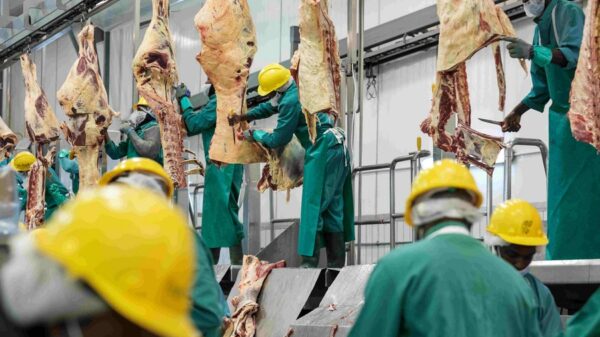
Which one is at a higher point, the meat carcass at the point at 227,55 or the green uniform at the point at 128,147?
the meat carcass at the point at 227,55

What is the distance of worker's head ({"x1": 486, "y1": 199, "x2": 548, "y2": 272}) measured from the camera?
18.4 ft

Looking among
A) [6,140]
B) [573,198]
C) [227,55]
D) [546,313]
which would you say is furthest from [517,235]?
[6,140]

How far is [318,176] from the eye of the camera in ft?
29.9

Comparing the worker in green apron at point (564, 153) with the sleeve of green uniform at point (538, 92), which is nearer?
the worker in green apron at point (564, 153)

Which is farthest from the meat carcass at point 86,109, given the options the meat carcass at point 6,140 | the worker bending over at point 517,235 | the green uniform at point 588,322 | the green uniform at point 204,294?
the green uniform at point 588,322

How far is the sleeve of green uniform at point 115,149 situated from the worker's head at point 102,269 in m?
9.63

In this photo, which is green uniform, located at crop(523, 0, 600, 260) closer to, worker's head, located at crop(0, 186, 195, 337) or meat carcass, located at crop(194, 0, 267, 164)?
meat carcass, located at crop(194, 0, 267, 164)

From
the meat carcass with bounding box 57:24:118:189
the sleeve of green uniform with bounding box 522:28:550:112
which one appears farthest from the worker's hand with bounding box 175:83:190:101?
the sleeve of green uniform with bounding box 522:28:550:112

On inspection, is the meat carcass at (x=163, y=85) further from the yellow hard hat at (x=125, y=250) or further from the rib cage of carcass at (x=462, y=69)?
the yellow hard hat at (x=125, y=250)

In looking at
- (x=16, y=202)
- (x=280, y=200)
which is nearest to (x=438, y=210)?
(x=16, y=202)

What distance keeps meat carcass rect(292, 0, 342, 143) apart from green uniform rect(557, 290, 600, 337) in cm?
539

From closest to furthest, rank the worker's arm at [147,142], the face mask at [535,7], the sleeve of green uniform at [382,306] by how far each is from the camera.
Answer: the sleeve of green uniform at [382,306] → the face mask at [535,7] → the worker's arm at [147,142]

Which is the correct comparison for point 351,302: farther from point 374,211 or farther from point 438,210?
point 374,211

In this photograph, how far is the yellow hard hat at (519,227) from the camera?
5.62 m
